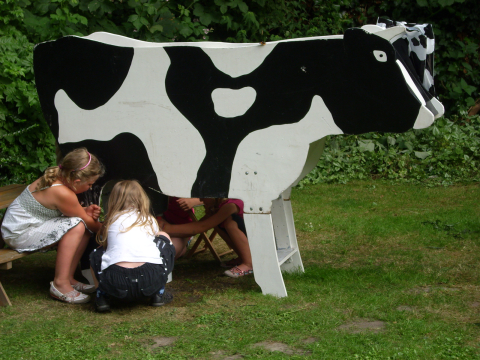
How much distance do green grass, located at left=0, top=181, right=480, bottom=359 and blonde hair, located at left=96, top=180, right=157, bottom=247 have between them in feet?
1.76

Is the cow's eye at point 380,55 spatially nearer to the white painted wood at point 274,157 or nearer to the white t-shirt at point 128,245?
the white painted wood at point 274,157

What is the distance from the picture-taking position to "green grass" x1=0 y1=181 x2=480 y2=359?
291 centimetres

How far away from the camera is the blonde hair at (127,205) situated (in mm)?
3588

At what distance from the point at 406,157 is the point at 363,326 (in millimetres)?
5257

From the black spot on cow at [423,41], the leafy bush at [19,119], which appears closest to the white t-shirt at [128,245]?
the black spot on cow at [423,41]

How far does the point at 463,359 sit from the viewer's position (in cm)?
270

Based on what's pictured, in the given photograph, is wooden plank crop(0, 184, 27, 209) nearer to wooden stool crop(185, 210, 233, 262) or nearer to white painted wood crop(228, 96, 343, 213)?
wooden stool crop(185, 210, 233, 262)

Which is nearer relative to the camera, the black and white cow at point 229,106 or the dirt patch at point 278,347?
the dirt patch at point 278,347

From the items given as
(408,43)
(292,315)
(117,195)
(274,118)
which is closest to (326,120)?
(274,118)

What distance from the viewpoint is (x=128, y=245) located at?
3.47 m

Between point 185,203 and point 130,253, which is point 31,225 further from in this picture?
point 185,203

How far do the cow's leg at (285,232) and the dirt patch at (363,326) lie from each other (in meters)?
1.10

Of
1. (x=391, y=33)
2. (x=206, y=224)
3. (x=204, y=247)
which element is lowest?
(x=204, y=247)

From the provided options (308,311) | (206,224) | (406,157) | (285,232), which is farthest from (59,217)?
(406,157)
